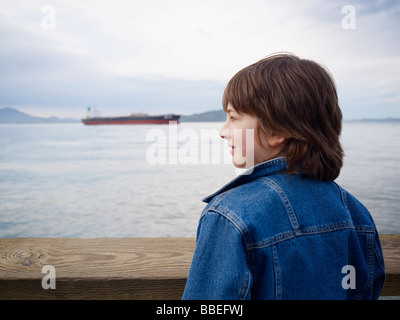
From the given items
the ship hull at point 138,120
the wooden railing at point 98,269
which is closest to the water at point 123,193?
the wooden railing at point 98,269

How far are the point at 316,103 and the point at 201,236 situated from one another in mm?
418

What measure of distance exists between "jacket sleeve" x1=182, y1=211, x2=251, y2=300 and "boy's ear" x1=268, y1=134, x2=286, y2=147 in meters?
0.24

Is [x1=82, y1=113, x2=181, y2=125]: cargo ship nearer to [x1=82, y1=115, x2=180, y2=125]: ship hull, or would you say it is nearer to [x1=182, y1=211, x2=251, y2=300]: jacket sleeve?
[x1=82, y1=115, x2=180, y2=125]: ship hull

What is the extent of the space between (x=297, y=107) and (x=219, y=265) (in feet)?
1.32

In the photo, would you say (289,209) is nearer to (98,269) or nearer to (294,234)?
(294,234)

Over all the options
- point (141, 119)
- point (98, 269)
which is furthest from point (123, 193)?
point (141, 119)

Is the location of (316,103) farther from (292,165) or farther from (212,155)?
(212,155)

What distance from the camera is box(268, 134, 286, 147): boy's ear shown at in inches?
31.4

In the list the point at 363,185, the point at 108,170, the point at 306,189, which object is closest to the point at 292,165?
the point at 306,189

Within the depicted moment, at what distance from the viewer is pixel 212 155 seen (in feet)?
58.7

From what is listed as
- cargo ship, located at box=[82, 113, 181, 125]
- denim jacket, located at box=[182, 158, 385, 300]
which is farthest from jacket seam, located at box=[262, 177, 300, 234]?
cargo ship, located at box=[82, 113, 181, 125]

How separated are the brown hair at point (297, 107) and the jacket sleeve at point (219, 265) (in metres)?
0.22

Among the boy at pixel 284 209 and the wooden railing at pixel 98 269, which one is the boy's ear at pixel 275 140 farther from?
the wooden railing at pixel 98 269

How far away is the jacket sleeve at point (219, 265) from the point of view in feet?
2.06
